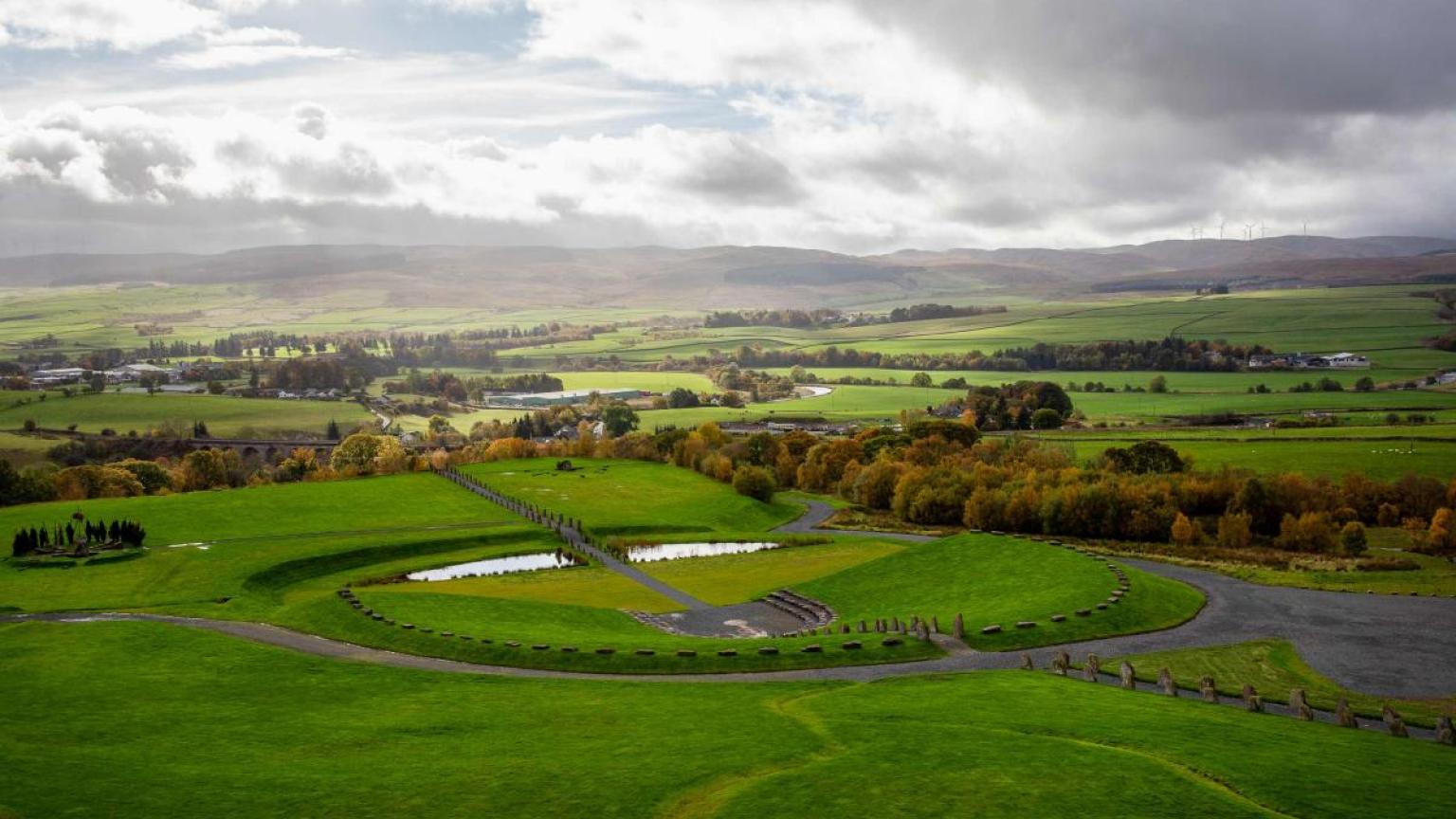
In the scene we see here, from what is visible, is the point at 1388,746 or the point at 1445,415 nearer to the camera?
the point at 1388,746

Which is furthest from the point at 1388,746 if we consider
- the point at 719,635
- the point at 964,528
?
the point at 964,528

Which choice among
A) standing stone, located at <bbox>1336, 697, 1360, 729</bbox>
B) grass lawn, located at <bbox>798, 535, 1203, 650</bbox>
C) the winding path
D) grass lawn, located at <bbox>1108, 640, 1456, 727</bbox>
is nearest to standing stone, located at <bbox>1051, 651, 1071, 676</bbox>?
the winding path

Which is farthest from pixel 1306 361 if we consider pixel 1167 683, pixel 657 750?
pixel 657 750

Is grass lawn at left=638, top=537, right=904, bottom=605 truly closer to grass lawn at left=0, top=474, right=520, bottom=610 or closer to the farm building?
grass lawn at left=0, top=474, right=520, bottom=610

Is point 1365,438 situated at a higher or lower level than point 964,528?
higher

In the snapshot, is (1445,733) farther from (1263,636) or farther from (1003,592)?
(1003,592)

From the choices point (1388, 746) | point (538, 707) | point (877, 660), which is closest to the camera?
point (1388, 746)

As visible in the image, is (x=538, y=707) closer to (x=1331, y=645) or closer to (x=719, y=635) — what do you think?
(x=719, y=635)

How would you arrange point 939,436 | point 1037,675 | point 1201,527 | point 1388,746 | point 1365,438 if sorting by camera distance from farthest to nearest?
point 939,436 → point 1365,438 → point 1201,527 → point 1037,675 → point 1388,746
